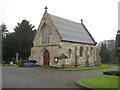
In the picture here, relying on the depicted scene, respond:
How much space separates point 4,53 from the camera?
4250 cm

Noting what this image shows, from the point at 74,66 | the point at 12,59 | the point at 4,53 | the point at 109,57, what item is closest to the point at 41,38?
the point at 74,66

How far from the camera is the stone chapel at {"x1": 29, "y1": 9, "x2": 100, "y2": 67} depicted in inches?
1091

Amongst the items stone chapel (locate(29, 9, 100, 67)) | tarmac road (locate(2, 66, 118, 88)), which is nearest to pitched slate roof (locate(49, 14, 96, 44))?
stone chapel (locate(29, 9, 100, 67))

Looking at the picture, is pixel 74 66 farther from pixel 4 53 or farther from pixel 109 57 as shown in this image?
pixel 109 57

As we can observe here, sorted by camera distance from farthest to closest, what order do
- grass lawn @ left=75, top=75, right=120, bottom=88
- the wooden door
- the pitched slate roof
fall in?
the wooden door, the pitched slate roof, grass lawn @ left=75, top=75, right=120, bottom=88

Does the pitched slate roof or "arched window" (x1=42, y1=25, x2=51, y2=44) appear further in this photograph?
"arched window" (x1=42, y1=25, x2=51, y2=44)

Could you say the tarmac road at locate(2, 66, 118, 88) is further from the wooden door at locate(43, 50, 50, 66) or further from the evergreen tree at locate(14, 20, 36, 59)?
the evergreen tree at locate(14, 20, 36, 59)

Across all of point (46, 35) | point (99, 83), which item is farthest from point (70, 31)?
point (99, 83)

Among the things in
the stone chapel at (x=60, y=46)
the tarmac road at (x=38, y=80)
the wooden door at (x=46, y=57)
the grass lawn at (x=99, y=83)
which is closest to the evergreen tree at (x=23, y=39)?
the stone chapel at (x=60, y=46)

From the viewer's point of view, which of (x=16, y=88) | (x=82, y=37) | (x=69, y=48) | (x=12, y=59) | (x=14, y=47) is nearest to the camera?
(x=16, y=88)

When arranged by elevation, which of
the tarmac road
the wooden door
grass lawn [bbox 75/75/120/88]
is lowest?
the tarmac road

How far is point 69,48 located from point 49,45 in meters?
4.13

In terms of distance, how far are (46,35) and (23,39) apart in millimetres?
16468

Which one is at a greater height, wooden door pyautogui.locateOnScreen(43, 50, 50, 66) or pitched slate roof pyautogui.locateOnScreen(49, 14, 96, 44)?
pitched slate roof pyautogui.locateOnScreen(49, 14, 96, 44)
